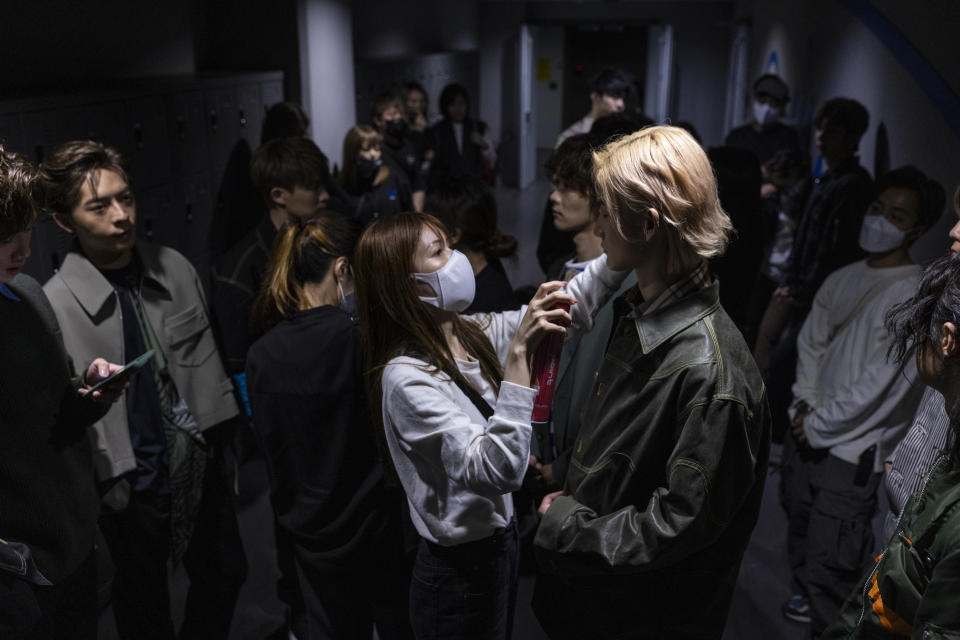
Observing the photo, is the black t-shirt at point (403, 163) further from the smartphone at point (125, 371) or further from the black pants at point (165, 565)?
the smartphone at point (125, 371)

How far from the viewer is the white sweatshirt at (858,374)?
2293mm

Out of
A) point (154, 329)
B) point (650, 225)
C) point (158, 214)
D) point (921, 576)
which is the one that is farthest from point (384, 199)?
point (921, 576)

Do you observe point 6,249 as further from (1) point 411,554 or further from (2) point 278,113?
(2) point 278,113

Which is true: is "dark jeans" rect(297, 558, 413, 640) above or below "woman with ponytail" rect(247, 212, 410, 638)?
below

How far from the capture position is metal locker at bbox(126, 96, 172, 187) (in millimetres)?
3453

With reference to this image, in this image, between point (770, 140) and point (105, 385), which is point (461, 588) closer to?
point (105, 385)

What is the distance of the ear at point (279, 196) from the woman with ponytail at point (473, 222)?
570 millimetres

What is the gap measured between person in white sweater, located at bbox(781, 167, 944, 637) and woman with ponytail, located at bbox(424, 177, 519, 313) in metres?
1.17

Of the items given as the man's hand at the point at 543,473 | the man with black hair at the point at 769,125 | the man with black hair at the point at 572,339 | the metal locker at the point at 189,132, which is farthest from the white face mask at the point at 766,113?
the man's hand at the point at 543,473

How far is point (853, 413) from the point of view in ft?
7.72

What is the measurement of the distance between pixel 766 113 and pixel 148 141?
4.03 metres

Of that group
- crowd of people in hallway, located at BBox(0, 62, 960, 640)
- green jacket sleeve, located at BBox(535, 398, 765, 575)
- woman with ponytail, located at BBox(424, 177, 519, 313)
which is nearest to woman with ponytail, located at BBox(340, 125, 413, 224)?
crowd of people in hallway, located at BBox(0, 62, 960, 640)

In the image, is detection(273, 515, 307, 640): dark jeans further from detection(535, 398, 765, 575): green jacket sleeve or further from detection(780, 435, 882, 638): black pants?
Result: detection(780, 435, 882, 638): black pants

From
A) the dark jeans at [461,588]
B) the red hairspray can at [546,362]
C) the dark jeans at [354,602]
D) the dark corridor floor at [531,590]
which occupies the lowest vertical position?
the dark corridor floor at [531,590]
